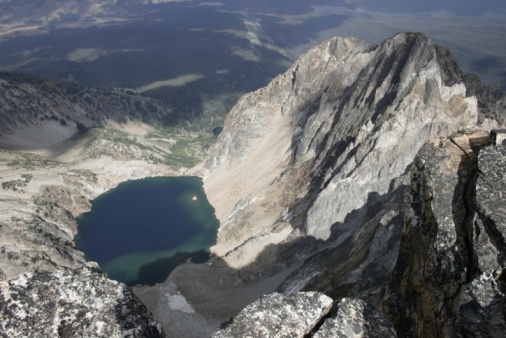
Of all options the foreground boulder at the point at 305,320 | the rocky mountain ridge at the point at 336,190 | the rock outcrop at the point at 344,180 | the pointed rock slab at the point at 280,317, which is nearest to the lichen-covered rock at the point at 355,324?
the foreground boulder at the point at 305,320

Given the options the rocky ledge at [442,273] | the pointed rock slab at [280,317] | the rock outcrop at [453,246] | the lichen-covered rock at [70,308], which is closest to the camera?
the rock outcrop at [453,246]

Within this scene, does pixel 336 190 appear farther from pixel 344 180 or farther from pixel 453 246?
pixel 453 246

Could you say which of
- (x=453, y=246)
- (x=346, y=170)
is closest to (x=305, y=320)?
(x=453, y=246)

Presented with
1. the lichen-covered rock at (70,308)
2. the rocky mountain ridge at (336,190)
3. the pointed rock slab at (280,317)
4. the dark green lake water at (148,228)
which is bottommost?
the dark green lake water at (148,228)

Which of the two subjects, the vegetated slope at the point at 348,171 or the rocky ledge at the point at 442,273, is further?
the vegetated slope at the point at 348,171

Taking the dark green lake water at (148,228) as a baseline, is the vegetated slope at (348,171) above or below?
above

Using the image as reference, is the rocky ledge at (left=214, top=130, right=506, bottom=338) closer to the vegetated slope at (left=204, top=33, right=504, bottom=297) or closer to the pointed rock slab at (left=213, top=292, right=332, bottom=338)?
the pointed rock slab at (left=213, top=292, right=332, bottom=338)

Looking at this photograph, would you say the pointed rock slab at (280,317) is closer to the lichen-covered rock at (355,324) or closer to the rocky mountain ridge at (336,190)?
the lichen-covered rock at (355,324)
